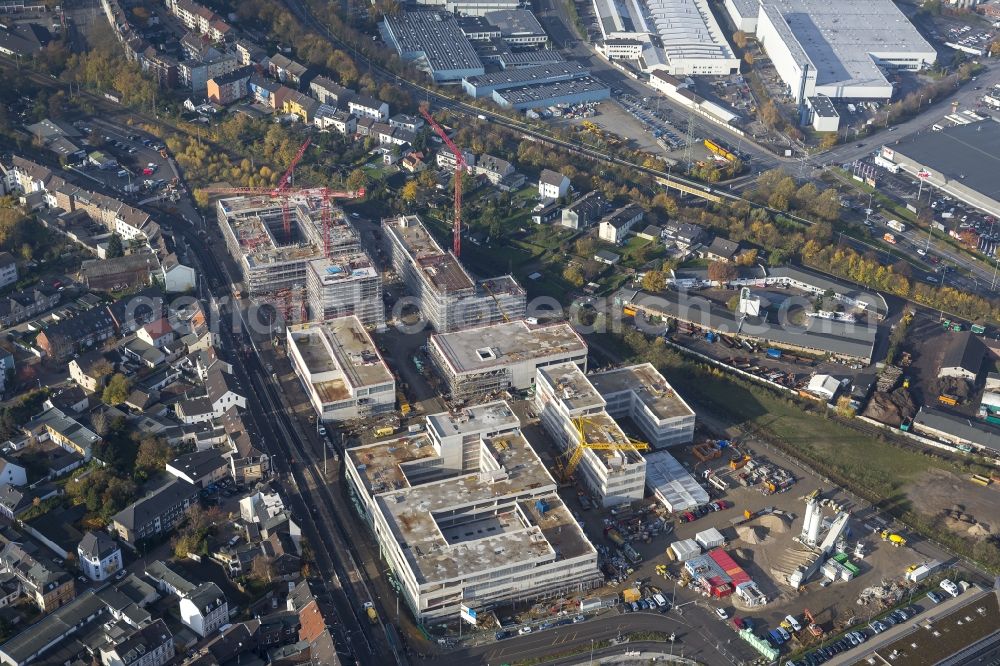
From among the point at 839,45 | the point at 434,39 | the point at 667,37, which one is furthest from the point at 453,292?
the point at 839,45

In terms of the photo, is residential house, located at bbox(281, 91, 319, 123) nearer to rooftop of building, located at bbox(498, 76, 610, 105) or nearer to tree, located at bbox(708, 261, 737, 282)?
rooftop of building, located at bbox(498, 76, 610, 105)

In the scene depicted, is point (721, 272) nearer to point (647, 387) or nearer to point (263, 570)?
point (647, 387)

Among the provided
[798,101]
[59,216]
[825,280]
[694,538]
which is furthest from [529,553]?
[798,101]

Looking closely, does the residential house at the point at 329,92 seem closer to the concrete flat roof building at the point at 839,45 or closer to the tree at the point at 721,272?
the tree at the point at 721,272

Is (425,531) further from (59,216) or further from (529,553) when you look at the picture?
(59,216)

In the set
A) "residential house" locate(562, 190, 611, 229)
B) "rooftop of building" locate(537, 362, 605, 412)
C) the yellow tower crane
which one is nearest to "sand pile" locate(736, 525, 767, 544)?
the yellow tower crane
